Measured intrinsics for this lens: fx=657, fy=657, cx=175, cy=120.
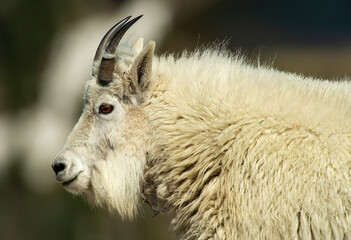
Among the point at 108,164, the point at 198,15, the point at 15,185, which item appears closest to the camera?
the point at 108,164

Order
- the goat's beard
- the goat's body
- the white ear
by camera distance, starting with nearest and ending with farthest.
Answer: the goat's body → the goat's beard → the white ear

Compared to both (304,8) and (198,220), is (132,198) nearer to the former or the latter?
(198,220)

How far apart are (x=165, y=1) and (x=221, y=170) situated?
28.3 feet

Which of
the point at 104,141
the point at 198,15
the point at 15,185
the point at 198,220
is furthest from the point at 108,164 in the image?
the point at 198,15

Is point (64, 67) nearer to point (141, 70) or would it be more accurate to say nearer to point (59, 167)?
point (59, 167)

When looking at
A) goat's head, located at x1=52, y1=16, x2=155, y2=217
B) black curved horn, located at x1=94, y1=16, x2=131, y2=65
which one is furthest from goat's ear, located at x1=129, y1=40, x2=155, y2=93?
black curved horn, located at x1=94, y1=16, x2=131, y2=65

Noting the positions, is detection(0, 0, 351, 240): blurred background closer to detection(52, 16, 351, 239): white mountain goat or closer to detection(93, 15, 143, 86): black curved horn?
detection(93, 15, 143, 86): black curved horn

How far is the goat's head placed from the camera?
5.19m

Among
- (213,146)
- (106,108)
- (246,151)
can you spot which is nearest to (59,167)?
(106,108)

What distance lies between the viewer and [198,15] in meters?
14.6

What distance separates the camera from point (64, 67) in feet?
42.1

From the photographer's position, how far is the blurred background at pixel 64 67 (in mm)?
12430

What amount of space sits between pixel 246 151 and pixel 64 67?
28.3 feet

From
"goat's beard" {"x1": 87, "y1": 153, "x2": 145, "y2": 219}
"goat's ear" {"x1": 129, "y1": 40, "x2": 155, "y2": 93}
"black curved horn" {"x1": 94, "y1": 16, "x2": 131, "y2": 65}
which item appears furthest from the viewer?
"black curved horn" {"x1": 94, "y1": 16, "x2": 131, "y2": 65}
